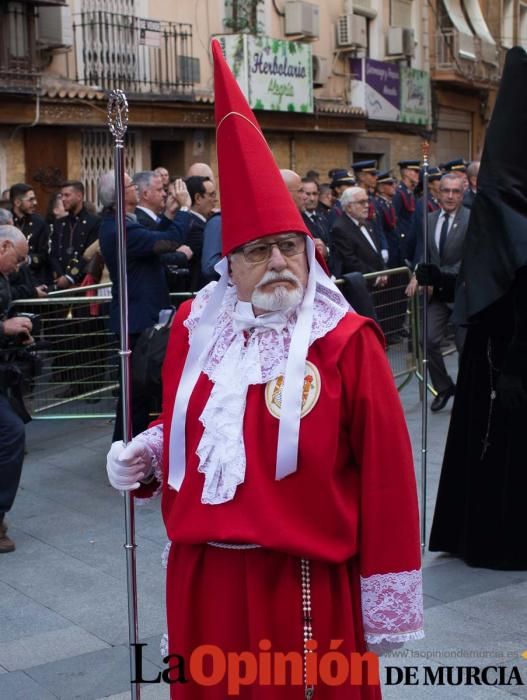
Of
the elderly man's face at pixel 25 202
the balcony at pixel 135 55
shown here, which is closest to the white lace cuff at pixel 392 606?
the elderly man's face at pixel 25 202

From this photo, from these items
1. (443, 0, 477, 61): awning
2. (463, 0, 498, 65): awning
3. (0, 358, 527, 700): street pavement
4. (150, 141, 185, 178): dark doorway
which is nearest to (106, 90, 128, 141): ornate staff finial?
(0, 358, 527, 700): street pavement

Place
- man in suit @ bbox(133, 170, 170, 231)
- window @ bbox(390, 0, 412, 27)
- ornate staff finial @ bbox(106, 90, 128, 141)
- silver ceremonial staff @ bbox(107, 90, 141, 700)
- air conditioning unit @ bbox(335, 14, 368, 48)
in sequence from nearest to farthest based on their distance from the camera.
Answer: silver ceremonial staff @ bbox(107, 90, 141, 700), ornate staff finial @ bbox(106, 90, 128, 141), man in suit @ bbox(133, 170, 170, 231), air conditioning unit @ bbox(335, 14, 368, 48), window @ bbox(390, 0, 412, 27)

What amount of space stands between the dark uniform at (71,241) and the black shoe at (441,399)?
3915 mm

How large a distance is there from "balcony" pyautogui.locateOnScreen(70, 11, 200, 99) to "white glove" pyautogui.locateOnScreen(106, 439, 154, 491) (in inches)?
570

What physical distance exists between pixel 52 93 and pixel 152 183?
8.69 meters

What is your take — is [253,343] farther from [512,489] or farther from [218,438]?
[512,489]

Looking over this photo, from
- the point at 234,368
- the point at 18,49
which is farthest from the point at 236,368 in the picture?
the point at 18,49

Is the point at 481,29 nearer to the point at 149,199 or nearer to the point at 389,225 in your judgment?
the point at 389,225

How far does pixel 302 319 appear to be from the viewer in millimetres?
3186

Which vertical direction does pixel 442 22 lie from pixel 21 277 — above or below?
above

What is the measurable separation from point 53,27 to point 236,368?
14.4 meters

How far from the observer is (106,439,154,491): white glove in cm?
340

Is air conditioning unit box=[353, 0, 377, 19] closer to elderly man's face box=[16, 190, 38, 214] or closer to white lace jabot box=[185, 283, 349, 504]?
elderly man's face box=[16, 190, 38, 214]

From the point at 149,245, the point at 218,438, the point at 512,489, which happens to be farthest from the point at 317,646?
the point at 149,245
